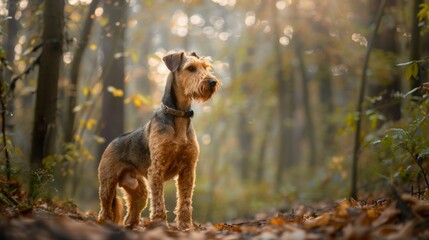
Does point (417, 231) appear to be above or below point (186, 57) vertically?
below

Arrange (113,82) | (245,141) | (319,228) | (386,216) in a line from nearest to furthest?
(386,216) < (319,228) < (113,82) < (245,141)

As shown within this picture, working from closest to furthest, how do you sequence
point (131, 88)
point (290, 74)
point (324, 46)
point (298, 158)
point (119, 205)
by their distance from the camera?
point (119, 205) < point (324, 46) < point (290, 74) < point (298, 158) < point (131, 88)

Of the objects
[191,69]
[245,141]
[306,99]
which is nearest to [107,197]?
[191,69]

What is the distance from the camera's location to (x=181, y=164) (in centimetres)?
530

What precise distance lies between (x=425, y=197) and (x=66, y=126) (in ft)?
19.4

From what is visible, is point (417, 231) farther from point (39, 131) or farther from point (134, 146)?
point (39, 131)

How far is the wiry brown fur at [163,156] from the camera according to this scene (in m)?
5.13

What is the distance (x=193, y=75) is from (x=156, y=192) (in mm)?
1557

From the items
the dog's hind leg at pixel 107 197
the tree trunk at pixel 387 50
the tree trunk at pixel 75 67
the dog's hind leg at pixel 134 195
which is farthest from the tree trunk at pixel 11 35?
the tree trunk at pixel 387 50

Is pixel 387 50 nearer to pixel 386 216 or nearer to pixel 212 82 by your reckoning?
pixel 212 82

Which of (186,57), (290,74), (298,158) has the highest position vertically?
(290,74)

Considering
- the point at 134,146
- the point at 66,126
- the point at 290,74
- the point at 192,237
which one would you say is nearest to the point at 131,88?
the point at 290,74

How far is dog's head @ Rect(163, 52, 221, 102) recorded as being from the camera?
17.7 feet

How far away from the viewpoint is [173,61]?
5.71m
